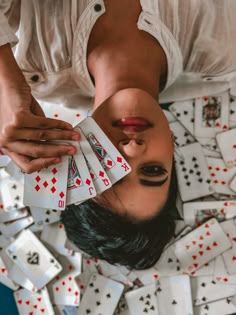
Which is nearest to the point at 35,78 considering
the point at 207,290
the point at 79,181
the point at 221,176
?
the point at 79,181

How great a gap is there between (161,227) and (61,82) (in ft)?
1.92

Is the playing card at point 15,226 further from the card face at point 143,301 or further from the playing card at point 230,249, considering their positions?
the playing card at point 230,249

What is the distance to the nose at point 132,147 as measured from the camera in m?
1.24

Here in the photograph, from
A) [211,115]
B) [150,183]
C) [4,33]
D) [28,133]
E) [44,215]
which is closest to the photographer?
[28,133]

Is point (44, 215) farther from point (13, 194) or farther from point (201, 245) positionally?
point (201, 245)

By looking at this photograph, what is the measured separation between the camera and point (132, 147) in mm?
1237

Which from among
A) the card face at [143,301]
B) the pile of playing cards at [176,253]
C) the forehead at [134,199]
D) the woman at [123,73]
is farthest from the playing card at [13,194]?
the forehead at [134,199]

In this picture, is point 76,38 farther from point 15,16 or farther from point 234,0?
point 234,0

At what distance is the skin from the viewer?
1.11 m

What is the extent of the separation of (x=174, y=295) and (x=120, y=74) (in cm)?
105

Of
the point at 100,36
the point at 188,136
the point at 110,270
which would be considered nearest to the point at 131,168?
the point at 100,36

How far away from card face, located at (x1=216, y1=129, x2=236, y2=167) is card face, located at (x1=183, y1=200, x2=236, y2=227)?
0.17 metres

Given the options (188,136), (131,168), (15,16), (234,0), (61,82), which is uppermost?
(15,16)

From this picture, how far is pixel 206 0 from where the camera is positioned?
141 cm
